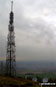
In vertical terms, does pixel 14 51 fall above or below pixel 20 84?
above

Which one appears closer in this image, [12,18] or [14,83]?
[14,83]

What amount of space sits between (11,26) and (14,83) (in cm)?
1106

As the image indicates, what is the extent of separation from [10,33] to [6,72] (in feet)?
23.2

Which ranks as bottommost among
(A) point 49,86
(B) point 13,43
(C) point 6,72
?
(A) point 49,86

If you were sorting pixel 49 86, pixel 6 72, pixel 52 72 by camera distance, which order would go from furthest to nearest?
pixel 52 72, pixel 6 72, pixel 49 86

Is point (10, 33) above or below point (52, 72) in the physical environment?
above

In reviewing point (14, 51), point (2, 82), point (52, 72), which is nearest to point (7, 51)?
point (14, 51)

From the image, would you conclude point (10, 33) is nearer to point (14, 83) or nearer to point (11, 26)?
point (11, 26)

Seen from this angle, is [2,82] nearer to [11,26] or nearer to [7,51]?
[7,51]

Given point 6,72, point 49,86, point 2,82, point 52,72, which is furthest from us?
point 52,72

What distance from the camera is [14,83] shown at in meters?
23.9

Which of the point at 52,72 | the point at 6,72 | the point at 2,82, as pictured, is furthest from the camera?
the point at 52,72

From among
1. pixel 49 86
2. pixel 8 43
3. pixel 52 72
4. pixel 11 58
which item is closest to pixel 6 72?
pixel 11 58

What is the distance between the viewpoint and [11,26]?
103 ft
